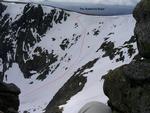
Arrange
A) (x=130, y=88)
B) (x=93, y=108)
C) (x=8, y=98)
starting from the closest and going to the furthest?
(x=93, y=108) → (x=130, y=88) → (x=8, y=98)

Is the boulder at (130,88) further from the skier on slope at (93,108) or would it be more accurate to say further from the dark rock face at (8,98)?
the dark rock face at (8,98)

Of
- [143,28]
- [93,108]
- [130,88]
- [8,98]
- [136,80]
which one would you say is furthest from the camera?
[8,98]

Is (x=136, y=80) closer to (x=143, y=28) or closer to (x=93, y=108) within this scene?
(x=143, y=28)

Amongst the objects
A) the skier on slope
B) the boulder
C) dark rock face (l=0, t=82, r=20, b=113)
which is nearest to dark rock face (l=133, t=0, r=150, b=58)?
the boulder

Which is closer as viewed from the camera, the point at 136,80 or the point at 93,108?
the point at 93,108

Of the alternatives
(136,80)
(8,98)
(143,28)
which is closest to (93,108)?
(136,80)

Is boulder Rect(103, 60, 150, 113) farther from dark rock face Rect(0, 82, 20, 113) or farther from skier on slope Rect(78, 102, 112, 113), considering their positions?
dark rock face Rect(0, 82, 20, 113)

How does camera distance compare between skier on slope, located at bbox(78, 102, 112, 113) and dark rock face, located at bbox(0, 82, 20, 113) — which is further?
dark rock face, located at bbox(0, 82, 20, 113)
